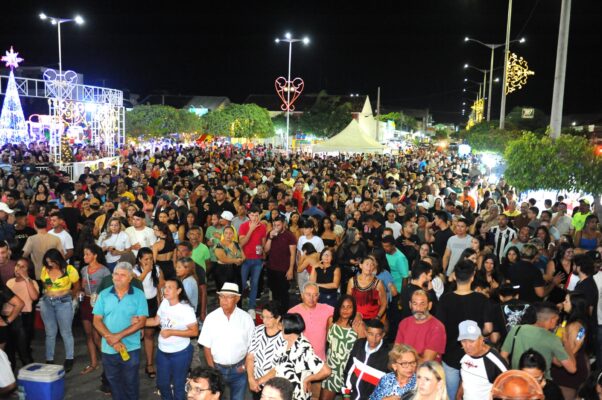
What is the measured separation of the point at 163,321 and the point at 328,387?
5.12 feet

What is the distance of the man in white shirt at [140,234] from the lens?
7.93 m

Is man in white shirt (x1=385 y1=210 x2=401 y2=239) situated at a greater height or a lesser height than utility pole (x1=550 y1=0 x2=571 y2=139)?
lesser

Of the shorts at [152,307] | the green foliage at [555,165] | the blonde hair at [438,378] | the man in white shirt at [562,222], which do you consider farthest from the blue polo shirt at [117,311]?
the green foliage at [555,165]

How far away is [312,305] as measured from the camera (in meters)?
5.31

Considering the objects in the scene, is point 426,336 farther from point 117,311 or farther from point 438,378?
point 117,311

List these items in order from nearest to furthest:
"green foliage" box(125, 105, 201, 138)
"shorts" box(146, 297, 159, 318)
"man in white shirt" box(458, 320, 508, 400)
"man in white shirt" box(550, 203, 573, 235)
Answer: "man in white shirt" box(458, 320, 508, 400) → "shorts" box(146, 297, 159, 318) → "man in white shirt" box(550, 203, 573, 235) → "green foliage" box(125, 105, 201, 138)

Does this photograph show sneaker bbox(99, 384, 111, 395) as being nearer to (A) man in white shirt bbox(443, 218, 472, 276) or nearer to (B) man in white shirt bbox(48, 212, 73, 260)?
(B) man in white shirt bbox(48, 212, 73, 260)

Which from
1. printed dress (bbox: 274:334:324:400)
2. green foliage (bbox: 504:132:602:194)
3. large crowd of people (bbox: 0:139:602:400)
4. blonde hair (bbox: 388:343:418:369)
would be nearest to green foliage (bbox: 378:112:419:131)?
green foliage (bbox: 504:132:602:194)

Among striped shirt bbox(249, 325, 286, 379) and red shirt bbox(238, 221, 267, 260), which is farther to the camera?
red shirt bbox(238, 221, 267, 260)

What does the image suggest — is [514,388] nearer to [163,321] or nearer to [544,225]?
[163,321]

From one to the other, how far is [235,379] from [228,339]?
0.38m

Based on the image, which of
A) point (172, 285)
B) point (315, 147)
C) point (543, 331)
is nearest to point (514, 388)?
point (543, 331)

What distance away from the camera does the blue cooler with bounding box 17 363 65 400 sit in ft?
17.5

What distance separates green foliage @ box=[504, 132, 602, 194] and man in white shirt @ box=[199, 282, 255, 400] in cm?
1017
